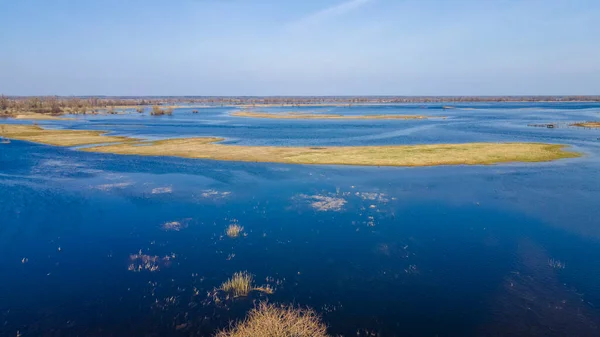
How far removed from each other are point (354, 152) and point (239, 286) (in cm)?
3378

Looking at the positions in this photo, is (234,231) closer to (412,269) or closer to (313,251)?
(313,251)

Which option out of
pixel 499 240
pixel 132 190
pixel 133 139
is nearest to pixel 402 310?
pixel 499 240

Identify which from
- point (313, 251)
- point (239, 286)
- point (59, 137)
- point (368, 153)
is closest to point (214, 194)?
point (313, 251)

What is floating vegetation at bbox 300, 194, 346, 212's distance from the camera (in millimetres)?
25312

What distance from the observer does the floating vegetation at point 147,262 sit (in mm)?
17000

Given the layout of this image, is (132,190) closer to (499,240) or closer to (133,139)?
(499,240)

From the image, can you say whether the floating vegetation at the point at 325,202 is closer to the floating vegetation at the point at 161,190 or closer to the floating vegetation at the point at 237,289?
the floating vegetation at the point at 237,289

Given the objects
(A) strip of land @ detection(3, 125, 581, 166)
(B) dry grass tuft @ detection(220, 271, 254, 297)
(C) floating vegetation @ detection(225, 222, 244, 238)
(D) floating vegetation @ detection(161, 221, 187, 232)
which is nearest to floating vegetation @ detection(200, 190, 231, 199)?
(D) floating vegetation @ detection(161, 221, 187, 232)

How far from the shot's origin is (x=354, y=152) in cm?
4697

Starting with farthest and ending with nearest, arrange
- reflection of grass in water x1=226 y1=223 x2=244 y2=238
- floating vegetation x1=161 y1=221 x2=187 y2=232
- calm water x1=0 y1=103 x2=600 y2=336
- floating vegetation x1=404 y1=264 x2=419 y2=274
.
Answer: floating vegetation x1=161 y1=221 x2=187 y2=232 < reflection of grass in water x1=226 y1=223 x2=244 y2=238 < floating vegetation x1=404 y1=264 x2=419 y2=274 < calm water x1=0 y1=103 x2=600 y2=336

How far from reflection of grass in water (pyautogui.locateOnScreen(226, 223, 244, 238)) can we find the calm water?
55cm

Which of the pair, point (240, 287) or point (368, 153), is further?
point (368, 153)

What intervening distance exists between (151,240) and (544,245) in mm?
20292

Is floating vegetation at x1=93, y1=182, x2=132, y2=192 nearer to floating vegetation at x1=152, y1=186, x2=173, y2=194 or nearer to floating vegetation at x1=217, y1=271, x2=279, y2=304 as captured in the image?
floating vegetation at x1=152, y1=186, x2=173, y2=194
